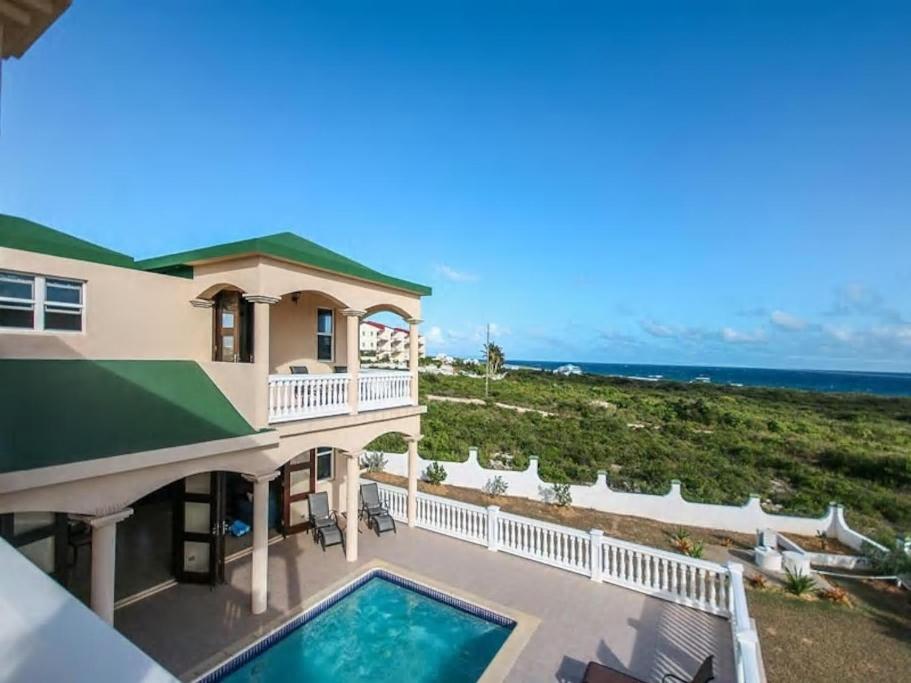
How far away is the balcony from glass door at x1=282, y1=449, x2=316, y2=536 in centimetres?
259

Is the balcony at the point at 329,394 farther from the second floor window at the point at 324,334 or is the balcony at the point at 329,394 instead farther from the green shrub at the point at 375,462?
the green shrub at the point at 375,462

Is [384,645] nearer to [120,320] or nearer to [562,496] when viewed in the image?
[120,320]

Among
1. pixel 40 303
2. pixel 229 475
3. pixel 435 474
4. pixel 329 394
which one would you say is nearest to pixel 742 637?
pixel 329 394

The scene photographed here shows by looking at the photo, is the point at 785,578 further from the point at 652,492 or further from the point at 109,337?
the point at 109,337

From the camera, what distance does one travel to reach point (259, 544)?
794 centimetres

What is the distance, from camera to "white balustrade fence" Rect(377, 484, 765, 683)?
24.5 feet

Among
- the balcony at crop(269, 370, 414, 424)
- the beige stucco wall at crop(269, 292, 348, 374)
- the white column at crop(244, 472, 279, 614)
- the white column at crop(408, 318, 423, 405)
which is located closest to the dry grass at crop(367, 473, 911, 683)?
the white column at crop(408, 318, 423, 405)

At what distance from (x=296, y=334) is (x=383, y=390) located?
2.48m

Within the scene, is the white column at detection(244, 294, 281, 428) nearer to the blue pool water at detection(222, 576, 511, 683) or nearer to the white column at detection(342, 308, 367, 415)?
the white column at detection(342, 308, 367, 415)

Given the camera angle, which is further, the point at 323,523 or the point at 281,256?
the point at 323,523

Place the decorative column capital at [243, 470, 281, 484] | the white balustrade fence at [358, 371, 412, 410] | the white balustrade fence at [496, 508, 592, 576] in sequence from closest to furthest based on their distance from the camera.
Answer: the decorative column capital at [243, 470, 281, 484], the white balustrade fence at [496, 508, 592, 576], the white balustrade fence at [358, 371, 412, 410]

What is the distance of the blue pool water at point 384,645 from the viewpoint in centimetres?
680

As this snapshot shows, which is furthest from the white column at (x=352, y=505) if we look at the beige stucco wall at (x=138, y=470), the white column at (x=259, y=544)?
the white column at (x=259, y=544)

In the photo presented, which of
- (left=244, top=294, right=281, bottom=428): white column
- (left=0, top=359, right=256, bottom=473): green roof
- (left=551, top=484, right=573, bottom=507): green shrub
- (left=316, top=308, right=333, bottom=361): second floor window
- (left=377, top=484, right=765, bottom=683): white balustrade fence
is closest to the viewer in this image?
(left=0, top=359, right=256, bottom=473): green roof
